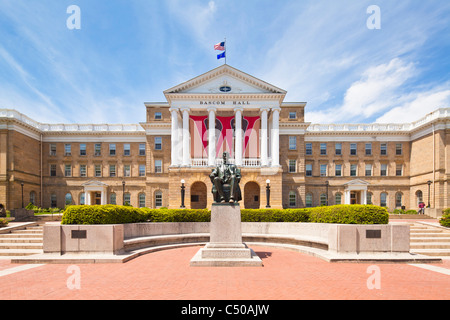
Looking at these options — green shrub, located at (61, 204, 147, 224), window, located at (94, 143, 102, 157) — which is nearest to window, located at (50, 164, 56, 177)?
window, located at (94, 143, 102, 157)

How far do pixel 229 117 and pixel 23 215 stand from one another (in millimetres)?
26817

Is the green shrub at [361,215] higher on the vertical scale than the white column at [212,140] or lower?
lower

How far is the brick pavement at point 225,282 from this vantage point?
695 centimetres

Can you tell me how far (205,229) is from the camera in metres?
17.3

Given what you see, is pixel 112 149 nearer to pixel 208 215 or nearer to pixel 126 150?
pixel 126 150

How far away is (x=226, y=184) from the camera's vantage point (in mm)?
11711

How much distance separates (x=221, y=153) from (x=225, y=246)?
89.3ft

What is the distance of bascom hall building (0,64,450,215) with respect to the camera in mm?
37438

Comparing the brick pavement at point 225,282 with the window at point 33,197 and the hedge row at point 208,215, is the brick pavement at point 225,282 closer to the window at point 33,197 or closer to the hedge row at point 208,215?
the hedge row at point 208,215

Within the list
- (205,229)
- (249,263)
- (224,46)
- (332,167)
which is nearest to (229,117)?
(224,46)

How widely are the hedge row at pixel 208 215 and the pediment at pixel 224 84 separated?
2381 centimetres

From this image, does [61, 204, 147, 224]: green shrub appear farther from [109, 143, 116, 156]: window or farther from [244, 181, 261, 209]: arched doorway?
[109, 143, 116, 156]: window

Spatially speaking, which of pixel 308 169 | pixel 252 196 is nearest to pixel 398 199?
pixel 308 169

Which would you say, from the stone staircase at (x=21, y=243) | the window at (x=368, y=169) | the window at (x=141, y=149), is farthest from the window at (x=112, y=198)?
the window at (x=368, y=169)
